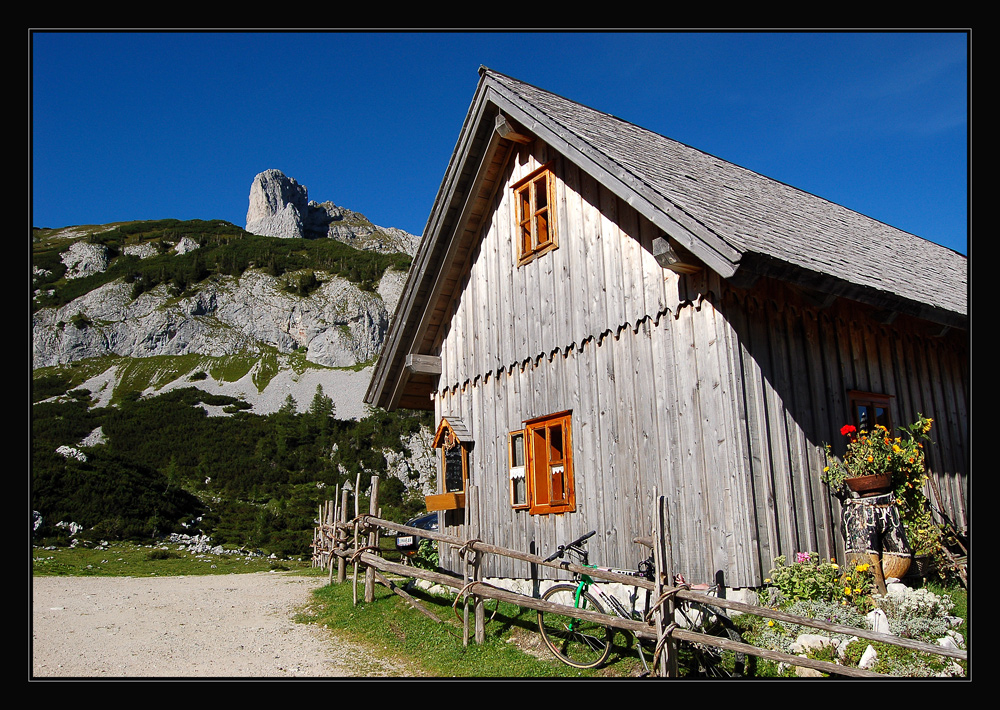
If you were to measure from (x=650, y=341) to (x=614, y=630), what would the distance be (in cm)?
353

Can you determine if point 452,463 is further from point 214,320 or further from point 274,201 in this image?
point 274,201

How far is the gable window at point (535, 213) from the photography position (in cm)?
1187

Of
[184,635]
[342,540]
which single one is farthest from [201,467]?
[184,635]

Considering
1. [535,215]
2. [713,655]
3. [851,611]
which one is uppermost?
[535,215]

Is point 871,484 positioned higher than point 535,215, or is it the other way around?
point 535,215

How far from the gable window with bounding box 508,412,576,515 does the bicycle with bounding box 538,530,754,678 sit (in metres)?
1.35

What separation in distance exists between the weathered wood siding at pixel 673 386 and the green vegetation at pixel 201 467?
1663 centimetres

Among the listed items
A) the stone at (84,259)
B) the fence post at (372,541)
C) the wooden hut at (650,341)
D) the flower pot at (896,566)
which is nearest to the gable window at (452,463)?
the wooden hut at (650,341)

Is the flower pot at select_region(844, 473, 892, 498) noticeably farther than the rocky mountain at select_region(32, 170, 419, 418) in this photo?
No

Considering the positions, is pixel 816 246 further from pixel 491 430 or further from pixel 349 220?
pixel 349 220

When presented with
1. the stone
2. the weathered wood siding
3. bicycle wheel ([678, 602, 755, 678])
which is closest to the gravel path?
bicycle wheel ([678, 602, 755, 678])

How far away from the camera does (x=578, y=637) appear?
8742mm

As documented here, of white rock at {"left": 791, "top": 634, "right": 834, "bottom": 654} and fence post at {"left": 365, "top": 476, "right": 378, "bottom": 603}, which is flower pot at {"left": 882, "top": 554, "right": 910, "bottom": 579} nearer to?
white rock at {"left": 791, "top": 634, "right": 834, "bottom": 654}

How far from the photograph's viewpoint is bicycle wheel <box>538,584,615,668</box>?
322 inches
